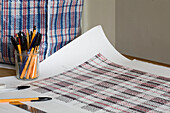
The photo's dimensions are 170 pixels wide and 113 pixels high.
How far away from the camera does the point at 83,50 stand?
4.05 feet

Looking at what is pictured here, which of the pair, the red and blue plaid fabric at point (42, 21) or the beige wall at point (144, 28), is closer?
the red and blue plaid fabric at point (42, 21)

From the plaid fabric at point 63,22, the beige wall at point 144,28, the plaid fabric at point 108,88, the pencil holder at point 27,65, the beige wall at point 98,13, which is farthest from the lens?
the beige wall at point 98,13

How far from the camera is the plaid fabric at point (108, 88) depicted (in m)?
0.86

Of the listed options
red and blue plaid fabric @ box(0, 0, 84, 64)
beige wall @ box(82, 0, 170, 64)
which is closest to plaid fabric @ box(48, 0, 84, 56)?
red and blue plaid fabric @ box(0, 0, 84, 64)

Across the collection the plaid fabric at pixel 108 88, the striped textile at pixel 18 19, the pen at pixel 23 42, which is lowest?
the plaid fabric at pixel 108 88

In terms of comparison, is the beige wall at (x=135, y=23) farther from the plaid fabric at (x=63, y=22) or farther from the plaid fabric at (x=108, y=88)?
the plaid fabric at (x=108, y=88)

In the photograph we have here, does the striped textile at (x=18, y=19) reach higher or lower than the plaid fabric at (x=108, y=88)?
higher

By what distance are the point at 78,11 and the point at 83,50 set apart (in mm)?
146

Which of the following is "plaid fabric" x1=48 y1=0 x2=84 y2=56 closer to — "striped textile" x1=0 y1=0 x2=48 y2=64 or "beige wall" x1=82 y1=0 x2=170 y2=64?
"striped textile" x1=0 y1=0 x2=48 y2=64

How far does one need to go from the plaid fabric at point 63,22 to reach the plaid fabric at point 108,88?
0.40ft

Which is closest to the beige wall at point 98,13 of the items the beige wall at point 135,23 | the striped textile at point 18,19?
the beige wall at point 135,23

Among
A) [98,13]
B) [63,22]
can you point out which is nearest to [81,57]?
[63,22]

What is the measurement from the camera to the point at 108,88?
988 millimetres

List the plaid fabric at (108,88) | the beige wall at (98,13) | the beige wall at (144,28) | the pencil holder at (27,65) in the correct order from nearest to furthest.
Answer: the plaid fabric at (108,88), the pencil holder at (27,65), the beige wall at (144,28), the beige wall at (98,13)
